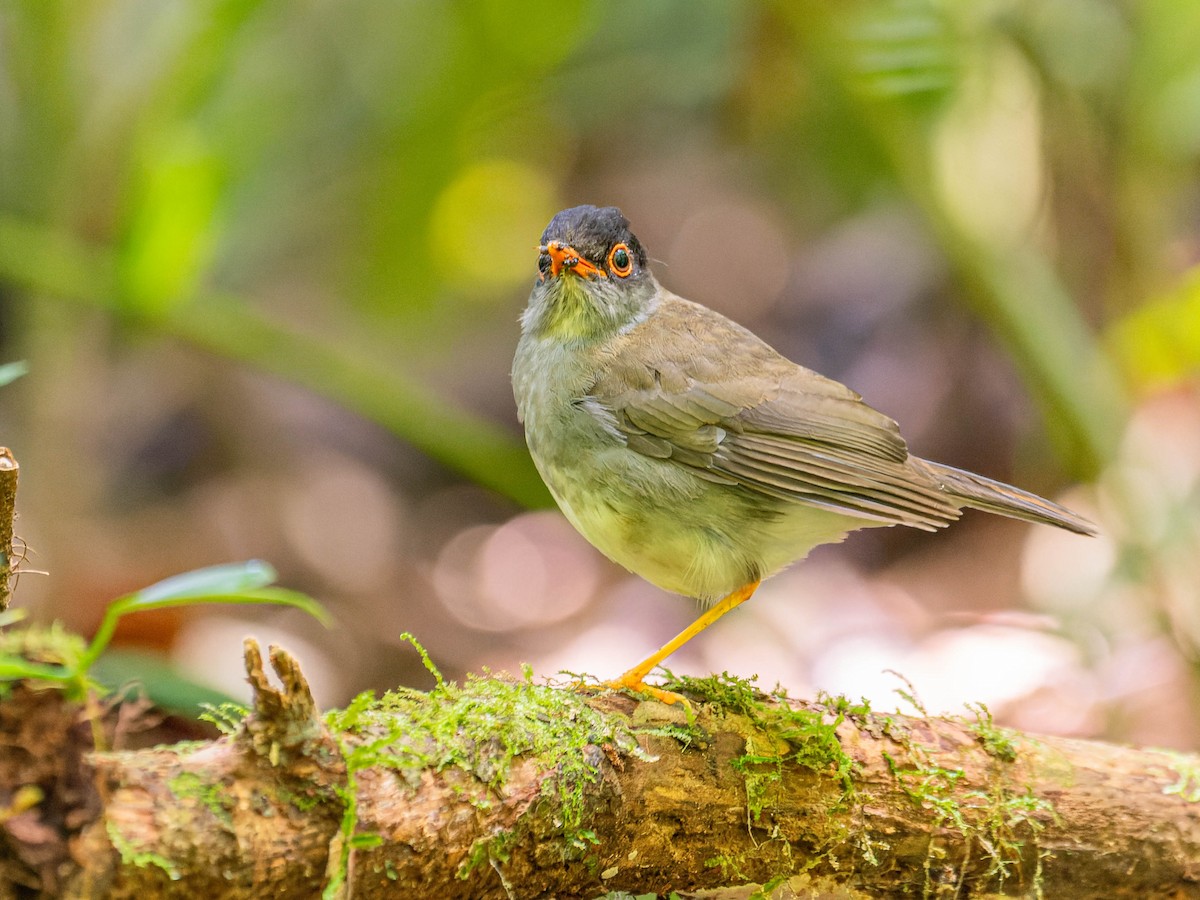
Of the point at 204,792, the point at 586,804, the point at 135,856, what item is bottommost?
the point at 135,856

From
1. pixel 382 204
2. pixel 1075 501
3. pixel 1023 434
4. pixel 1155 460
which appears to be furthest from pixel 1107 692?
pixel 382 204

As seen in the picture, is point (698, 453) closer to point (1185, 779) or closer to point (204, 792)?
point (1185, 779)

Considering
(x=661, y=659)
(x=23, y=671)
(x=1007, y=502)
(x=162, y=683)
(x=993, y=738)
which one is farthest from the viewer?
(x=162, y=683)

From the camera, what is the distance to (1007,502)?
3551 millimetres

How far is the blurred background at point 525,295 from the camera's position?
546 centimetres

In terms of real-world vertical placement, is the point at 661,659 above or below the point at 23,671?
above

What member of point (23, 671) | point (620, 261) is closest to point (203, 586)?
point (23, 671)

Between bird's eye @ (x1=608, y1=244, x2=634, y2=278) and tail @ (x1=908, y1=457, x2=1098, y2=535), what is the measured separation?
3.89ft

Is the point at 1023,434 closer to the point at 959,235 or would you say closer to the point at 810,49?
the point at 959,235

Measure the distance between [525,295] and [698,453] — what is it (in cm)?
609

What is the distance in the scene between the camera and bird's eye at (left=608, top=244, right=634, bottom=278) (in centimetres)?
401

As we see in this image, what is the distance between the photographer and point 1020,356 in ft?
18.3

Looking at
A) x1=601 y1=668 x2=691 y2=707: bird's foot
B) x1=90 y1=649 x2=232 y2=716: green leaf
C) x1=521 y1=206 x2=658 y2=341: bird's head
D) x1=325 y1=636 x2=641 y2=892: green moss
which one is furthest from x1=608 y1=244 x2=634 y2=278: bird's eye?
x1=90 y1=649 x2=232 y2=716: green leaf

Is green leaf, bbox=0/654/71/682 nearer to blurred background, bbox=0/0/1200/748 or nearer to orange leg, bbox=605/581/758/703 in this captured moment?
orange leg, bbox=605/581/758/703
